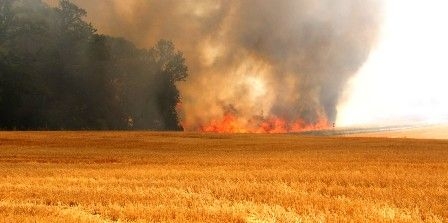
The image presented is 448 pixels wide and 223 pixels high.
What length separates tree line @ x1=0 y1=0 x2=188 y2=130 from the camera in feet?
258

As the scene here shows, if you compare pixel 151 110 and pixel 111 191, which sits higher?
pixel 151 110

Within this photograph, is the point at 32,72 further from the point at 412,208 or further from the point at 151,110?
the point at 412,208

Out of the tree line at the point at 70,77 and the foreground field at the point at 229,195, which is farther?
the tree line at the point at 70,77

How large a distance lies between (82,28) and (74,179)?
71.7 metres

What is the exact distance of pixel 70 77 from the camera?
283 ft

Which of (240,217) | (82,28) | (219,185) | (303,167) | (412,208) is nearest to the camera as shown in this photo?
(240,217)

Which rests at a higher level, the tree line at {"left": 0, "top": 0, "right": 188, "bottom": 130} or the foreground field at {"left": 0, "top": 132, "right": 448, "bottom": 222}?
the tree line at {"left": 0, "top": 0, "right": 188, "bottom": 130}

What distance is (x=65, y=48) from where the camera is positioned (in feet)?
286

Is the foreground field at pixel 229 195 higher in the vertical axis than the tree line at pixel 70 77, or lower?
lower

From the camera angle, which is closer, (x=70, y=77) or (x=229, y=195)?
(x=229, y=195)

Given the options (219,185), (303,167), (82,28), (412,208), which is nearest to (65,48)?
(82,28)

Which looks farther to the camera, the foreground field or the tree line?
the tree line

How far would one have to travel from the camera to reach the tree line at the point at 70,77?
78.5m

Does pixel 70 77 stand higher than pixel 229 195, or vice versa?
pixel 70 77
